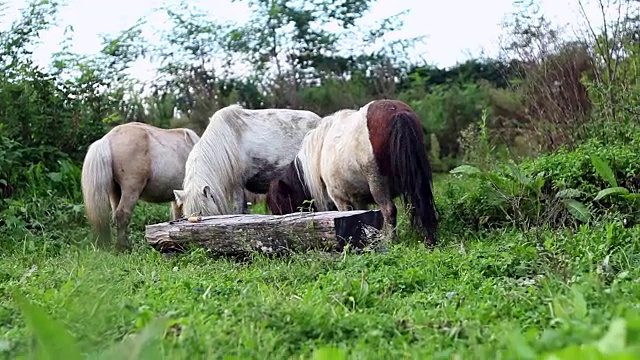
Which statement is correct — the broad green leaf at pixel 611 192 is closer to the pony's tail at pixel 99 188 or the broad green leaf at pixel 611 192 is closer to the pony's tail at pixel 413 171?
the pony's tail at pixel 413 171

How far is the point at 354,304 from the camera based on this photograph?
3.94 m

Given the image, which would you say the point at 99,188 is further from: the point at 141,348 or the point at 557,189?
the point at 141,348

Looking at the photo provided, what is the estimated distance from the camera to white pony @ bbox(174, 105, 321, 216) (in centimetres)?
782

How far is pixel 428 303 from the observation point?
3.97m

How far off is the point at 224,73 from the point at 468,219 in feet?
35.8

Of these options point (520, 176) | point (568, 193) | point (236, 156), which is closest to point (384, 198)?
point (520, 176)

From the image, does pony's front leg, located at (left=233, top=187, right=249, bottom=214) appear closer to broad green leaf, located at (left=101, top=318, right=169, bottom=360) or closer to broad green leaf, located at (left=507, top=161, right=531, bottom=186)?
broad green leaf, located at (left=507, top=161, right=531, bottom=186)

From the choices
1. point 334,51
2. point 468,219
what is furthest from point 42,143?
point 334,51

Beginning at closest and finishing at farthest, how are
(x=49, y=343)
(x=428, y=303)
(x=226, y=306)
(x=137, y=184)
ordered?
(x=49, y=343) < (x=226, y=306) < (x=428, y=303) < (x=137, y=184)

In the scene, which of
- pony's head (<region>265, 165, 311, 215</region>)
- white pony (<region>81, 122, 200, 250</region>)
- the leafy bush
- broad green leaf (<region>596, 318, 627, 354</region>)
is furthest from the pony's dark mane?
broad green leaf (<region>596, 318, 627, 354</region>)

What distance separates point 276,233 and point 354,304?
2356 millimetres

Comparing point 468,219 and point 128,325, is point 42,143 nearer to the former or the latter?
point 468,219

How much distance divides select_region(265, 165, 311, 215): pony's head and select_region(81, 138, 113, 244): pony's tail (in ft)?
5.54

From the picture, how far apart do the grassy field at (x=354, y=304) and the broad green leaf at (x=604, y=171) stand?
23.3 inches
